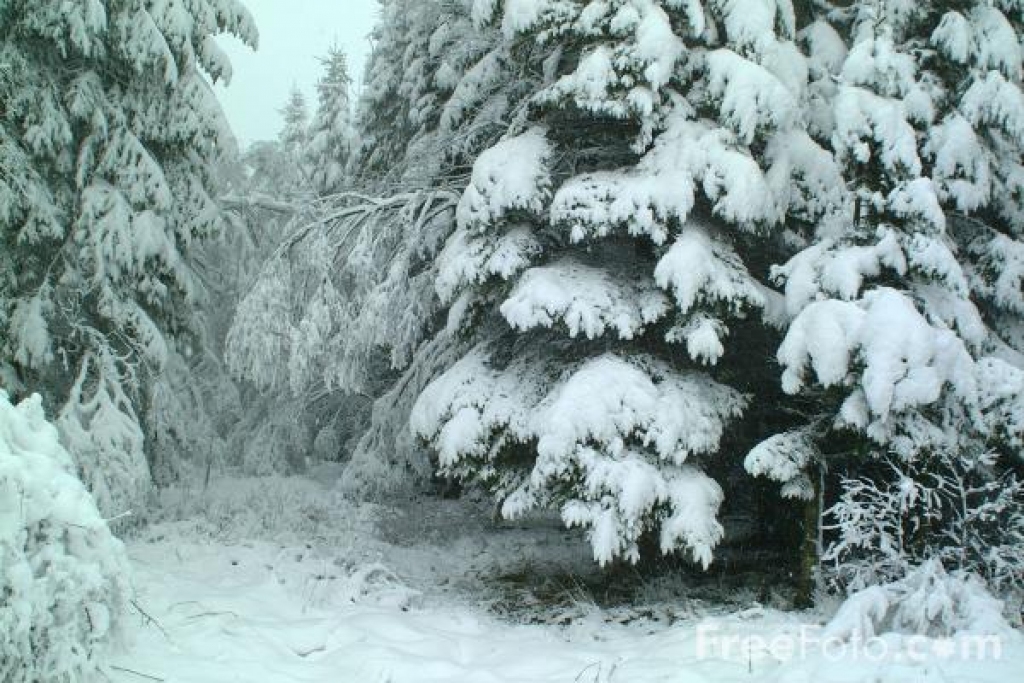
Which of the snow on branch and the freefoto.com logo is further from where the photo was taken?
the snow on branch

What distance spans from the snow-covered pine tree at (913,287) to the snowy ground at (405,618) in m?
1.56

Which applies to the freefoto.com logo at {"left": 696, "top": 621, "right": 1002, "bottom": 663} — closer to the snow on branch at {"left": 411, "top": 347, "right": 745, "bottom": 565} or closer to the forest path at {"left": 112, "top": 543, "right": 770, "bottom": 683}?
the forest path at {"left": 112, "top": 543, "right": 770, "bottom": 683}

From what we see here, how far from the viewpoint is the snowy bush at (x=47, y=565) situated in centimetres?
464

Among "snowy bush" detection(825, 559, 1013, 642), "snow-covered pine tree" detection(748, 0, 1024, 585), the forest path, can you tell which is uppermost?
"snow-covered pine tree" detection(748, 0, 1024, 585)

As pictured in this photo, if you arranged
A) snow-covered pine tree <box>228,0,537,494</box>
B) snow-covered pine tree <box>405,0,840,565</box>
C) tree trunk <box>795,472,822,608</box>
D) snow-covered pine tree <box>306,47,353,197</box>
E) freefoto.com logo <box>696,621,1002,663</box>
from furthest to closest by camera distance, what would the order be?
snow-covered pine tree <box>306,47,353,197</box> < snow-covered pine tree <box>228,0,537,494</box> < tree trunk <box>795,472,822,608</box> < snow-covered pine tree <box>405,0,840,565</box> < freefoto.com logo <box>696,621,1002,663</box>

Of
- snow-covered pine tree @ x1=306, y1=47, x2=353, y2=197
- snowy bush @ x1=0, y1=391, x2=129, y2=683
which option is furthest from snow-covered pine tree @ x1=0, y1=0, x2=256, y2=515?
snow-covered pine tree @ x1=306, y1=47, x2=353, y2=197

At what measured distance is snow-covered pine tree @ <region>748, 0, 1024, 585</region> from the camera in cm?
705

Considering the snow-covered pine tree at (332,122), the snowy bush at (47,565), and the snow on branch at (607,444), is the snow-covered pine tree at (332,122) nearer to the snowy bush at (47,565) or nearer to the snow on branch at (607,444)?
the snow on branch at (607,444)

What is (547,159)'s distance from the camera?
30.8 feet

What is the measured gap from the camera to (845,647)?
6.07m

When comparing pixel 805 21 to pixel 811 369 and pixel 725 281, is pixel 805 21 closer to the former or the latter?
pixel 725 281

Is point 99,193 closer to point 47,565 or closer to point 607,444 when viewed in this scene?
point 47,565

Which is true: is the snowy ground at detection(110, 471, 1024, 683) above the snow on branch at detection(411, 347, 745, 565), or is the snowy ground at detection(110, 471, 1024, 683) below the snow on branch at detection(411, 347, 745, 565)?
below

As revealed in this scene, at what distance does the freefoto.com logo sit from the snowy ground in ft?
0.12
